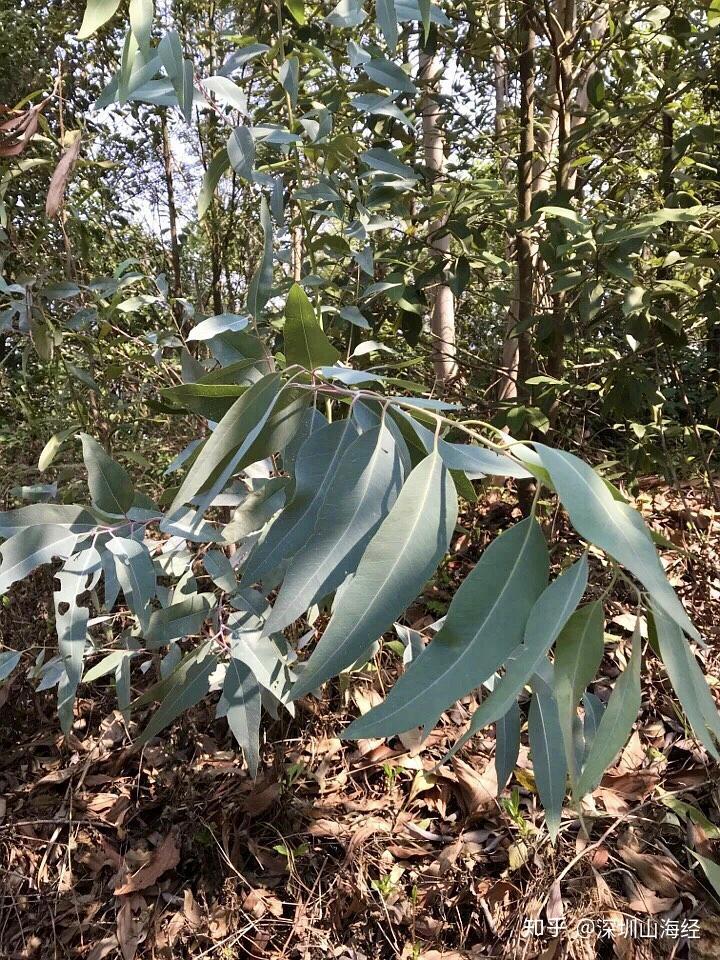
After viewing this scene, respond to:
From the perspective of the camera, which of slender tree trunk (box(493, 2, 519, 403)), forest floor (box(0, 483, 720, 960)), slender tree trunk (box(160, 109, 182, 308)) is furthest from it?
slender tree trunk (box(160, 109, 182, 308))

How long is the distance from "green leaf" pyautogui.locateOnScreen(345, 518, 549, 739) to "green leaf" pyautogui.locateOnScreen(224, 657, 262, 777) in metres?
0.69

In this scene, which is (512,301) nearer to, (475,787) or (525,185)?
(525,185)

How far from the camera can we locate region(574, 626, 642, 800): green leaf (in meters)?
0.49

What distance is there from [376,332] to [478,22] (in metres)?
0.94

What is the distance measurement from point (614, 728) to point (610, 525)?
16 cm

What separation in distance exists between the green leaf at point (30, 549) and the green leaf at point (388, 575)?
1.59 ft

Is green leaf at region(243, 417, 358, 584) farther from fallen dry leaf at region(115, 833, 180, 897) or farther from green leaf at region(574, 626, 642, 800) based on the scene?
fallen dry leaf at region(115, 833, 180, 897)

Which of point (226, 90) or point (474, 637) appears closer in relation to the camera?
point (474, 637)

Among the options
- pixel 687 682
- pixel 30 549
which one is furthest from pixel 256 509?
pixel 687 682

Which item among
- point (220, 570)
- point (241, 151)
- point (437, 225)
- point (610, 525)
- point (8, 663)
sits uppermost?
point (437, 225)

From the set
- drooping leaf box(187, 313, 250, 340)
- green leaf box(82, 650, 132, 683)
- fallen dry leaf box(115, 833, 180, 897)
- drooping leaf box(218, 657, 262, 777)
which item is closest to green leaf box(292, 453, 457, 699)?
drooping leaf box(187, 313, 250, 340)

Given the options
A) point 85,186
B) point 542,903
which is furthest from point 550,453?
point 85,186

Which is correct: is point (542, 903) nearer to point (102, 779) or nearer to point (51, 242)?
point (102, 779)

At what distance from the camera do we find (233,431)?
0.64 metres
